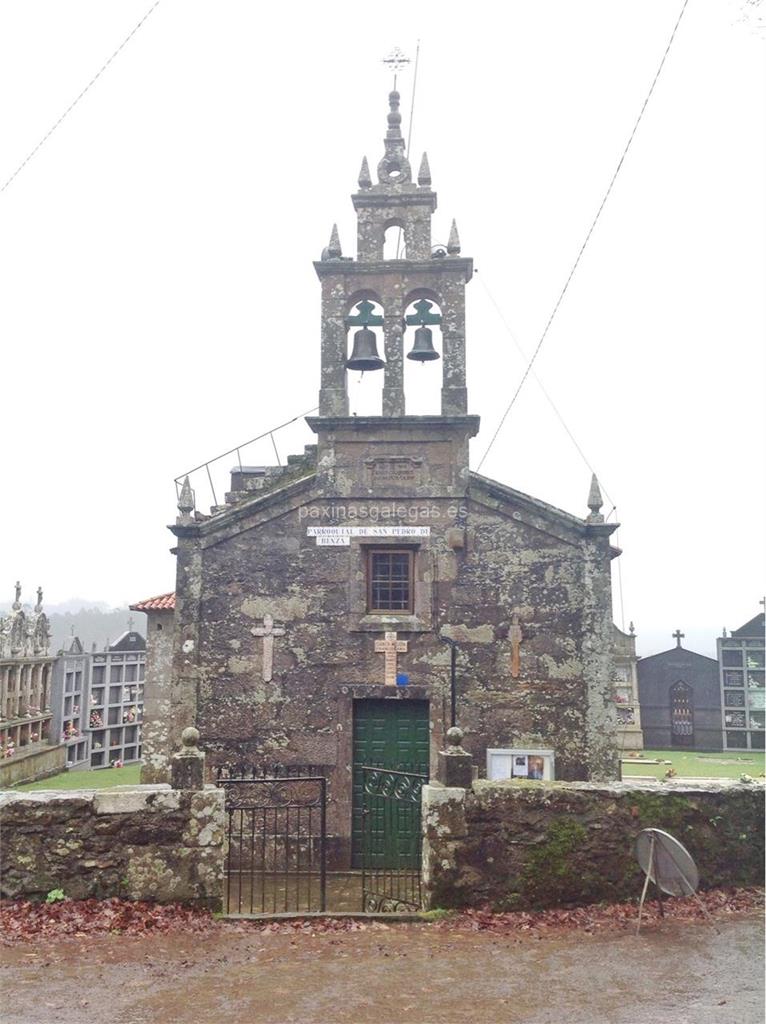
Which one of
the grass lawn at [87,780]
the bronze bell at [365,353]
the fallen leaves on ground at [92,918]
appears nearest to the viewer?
the fallen leaves on ground at [92,918]

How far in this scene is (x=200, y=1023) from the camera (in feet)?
18.4

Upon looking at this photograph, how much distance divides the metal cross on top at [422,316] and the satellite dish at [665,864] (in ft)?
30.4

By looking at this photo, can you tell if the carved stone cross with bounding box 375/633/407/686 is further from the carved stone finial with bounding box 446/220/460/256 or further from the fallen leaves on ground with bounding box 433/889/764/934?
the carved stone finial with bounding box 446/220/460/256

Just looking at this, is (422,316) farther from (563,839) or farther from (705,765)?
(705,765)

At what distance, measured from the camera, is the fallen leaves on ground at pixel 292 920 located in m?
7.53

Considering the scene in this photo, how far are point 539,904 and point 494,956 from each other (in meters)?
1.34

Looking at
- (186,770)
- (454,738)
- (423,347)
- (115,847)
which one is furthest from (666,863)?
(423,347)

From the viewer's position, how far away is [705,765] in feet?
76.6

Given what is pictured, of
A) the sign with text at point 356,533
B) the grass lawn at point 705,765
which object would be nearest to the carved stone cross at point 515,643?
the sign with text at point 356,533

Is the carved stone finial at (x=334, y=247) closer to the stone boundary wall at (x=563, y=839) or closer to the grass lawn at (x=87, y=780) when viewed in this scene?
the stone boundary wall at (x=563, y=839)

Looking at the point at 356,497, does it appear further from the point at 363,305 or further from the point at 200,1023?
the point at 200,1023

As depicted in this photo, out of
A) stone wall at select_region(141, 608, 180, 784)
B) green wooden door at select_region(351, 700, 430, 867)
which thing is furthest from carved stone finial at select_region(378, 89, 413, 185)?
stone wall at select_region(141, 608, 180, 784)

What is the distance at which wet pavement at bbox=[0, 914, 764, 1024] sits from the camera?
5.77 metres

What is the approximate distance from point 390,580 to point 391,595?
0.85 feet
